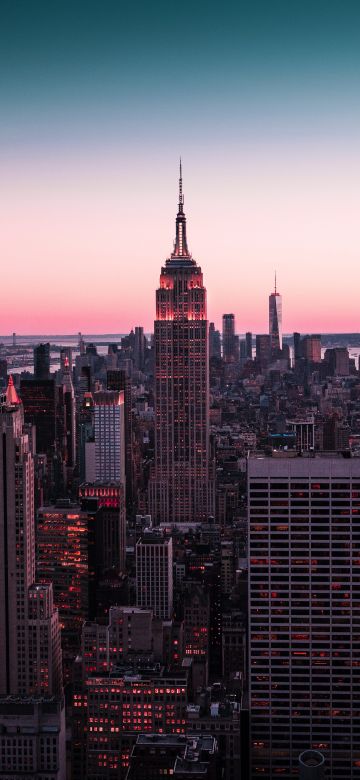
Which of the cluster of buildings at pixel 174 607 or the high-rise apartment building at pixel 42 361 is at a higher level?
the high-rise apartment building at pixel 42 361

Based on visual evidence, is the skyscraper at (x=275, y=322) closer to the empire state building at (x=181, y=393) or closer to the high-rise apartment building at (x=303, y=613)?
the empire state building at (x=181, y=393)

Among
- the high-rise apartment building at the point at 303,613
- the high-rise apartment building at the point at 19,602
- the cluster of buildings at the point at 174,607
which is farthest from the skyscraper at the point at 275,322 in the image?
the high-rise apartment building at the point at 303,613

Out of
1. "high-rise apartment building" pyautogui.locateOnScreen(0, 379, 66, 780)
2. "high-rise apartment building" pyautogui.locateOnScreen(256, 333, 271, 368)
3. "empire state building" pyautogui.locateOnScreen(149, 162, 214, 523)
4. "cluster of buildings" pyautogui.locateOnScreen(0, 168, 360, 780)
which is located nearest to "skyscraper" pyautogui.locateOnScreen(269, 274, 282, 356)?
"high-rise apartment building" pyautogui.locateOnScreen(256, 333, 271, 368)

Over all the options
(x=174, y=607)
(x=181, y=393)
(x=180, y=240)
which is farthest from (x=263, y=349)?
(x=174, y=607)

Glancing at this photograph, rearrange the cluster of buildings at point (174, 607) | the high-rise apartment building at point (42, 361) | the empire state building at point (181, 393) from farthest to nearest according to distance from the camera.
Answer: the empire state building at point (181, 393)
the high-rise apartment building at point (42, 361)
the cluster of buildings at point (174, 607)

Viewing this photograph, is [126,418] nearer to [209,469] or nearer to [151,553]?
[209,469]

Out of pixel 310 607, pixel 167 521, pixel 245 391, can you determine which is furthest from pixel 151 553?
pixel 245 391
